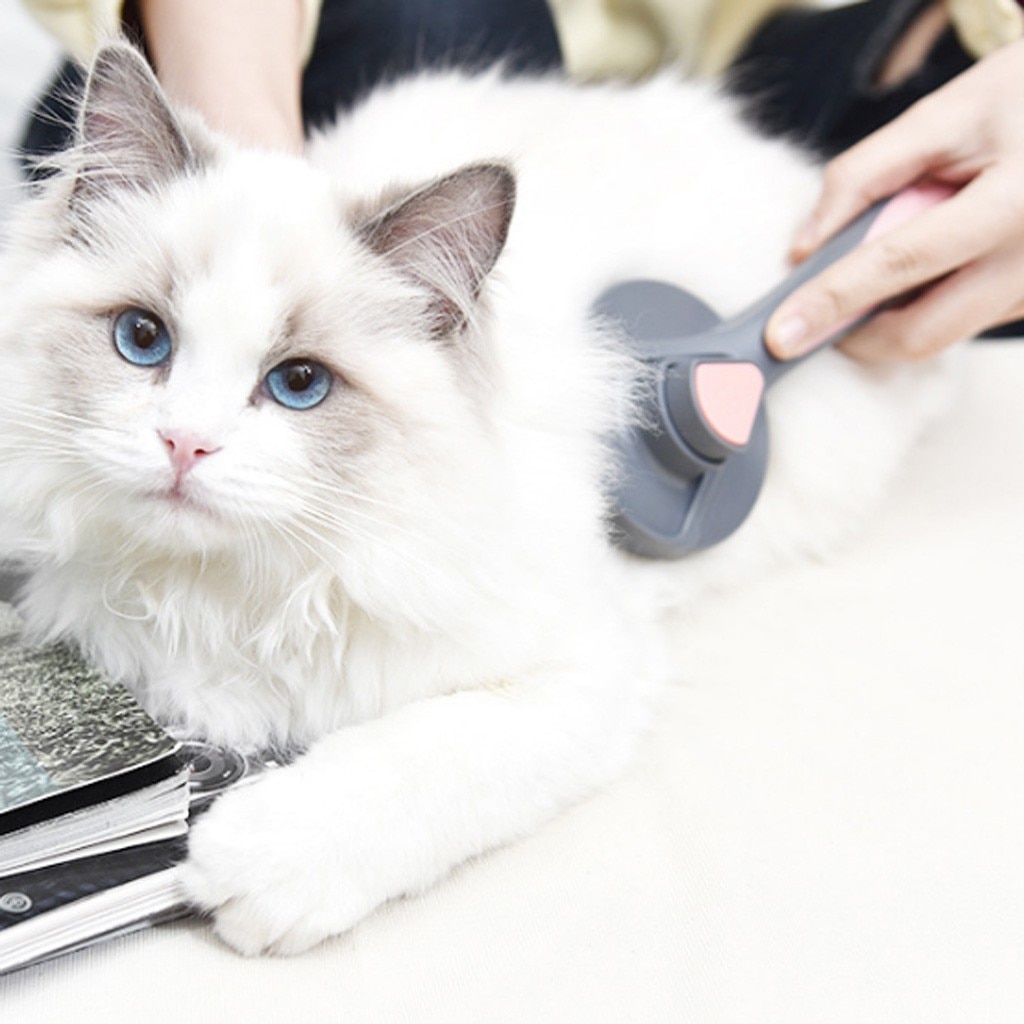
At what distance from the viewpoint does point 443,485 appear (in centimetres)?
116

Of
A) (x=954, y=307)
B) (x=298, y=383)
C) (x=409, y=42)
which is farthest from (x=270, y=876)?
(x=409, y=42)

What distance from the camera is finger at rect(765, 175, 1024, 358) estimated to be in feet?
5.23

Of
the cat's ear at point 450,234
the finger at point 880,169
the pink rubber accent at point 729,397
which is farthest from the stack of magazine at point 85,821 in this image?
the finger at point 880,169

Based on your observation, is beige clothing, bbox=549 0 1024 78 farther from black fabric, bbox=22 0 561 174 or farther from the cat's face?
the cat's face

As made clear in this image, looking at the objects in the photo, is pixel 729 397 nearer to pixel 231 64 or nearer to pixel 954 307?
pixel 954 307

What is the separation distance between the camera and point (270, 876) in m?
1.03

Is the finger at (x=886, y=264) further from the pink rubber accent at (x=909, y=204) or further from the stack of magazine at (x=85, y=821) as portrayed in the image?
the stack of magazine at (x=85, y=821)

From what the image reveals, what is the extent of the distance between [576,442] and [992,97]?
2.91ft

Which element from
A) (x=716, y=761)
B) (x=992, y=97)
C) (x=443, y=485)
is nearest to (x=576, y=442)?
(x=443, y=485)

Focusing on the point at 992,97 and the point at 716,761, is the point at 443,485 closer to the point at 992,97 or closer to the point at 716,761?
the point at 716,761

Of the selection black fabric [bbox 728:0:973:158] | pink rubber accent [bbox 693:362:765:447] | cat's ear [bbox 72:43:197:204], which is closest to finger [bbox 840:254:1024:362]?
pink rubber accent [bbox 693:362:765:447]

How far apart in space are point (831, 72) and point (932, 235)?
0.82 metres

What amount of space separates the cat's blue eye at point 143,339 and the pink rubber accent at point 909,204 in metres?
1.05

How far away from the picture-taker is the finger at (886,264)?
5.23 ft
